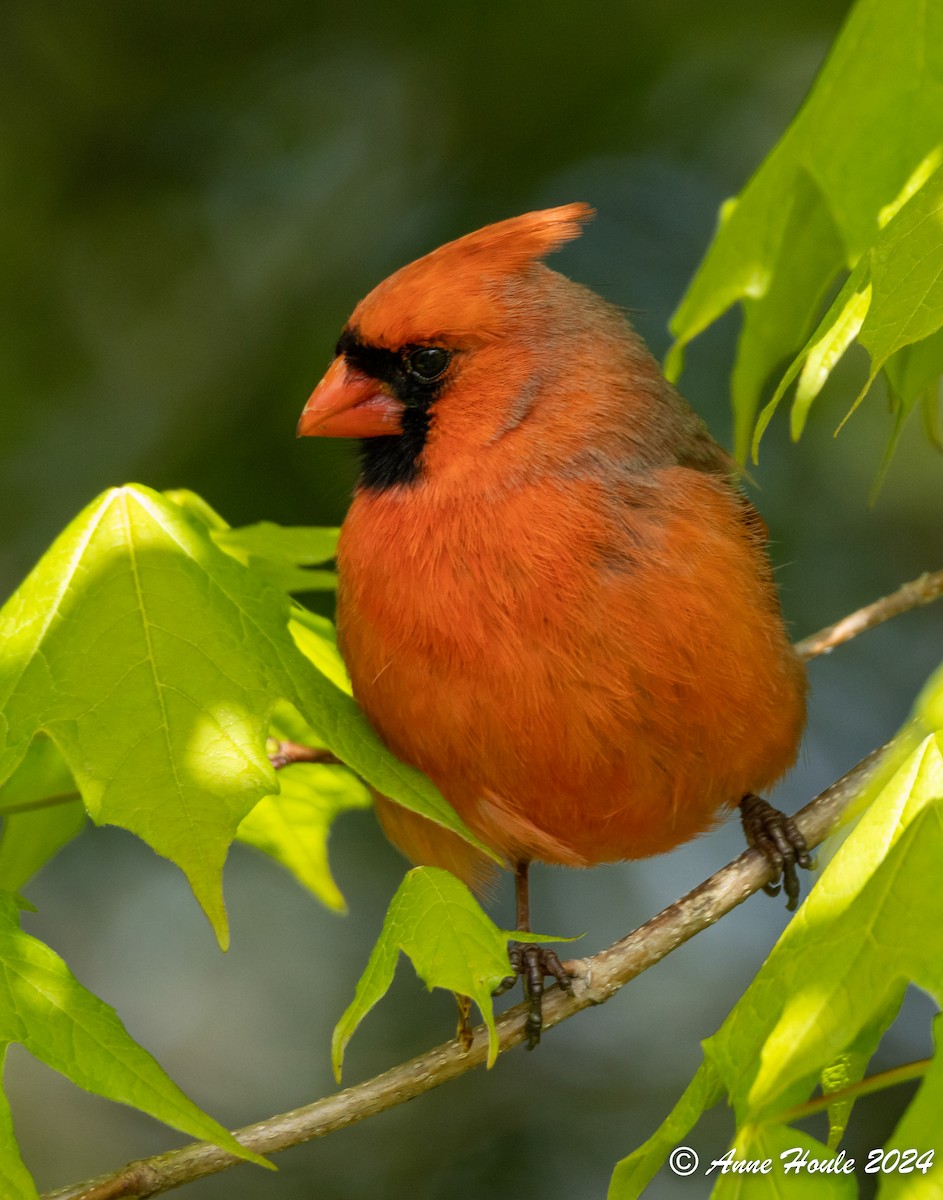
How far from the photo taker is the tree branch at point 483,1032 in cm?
191

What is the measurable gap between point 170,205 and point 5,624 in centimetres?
327

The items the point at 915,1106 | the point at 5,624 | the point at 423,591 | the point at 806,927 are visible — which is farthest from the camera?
the point at 423,591

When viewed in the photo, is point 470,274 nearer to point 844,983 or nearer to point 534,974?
point 534,974

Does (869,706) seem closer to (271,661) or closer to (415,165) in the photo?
(415,165)

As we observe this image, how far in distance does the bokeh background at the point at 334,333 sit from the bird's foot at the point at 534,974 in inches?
92.5

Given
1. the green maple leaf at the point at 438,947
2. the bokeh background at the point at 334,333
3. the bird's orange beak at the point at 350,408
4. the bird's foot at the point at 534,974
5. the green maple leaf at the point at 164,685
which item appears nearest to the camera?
Result: the green maple leaf at the point at 438,947

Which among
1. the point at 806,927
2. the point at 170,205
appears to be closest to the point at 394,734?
the point at 806,927

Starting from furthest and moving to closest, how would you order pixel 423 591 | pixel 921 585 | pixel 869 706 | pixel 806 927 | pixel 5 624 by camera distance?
pixel 869 706 → pixel 921 585 → pixel 423 591 → pixel 5 624 → pixel 806 927

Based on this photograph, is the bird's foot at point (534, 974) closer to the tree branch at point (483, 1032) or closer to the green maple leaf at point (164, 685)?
the tree branch at point (483, 1032)

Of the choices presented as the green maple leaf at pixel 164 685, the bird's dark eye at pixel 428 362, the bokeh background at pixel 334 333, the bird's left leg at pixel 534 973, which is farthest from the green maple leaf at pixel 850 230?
the bokeh background at pixel 334 333

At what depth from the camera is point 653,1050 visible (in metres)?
5.22

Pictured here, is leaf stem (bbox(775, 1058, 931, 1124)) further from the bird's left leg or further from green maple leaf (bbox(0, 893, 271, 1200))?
green maple leaf (bbox(0, 893, 271, 1200))

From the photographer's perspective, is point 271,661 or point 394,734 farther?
point 394,734

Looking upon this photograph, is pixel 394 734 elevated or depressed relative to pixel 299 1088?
elevated
